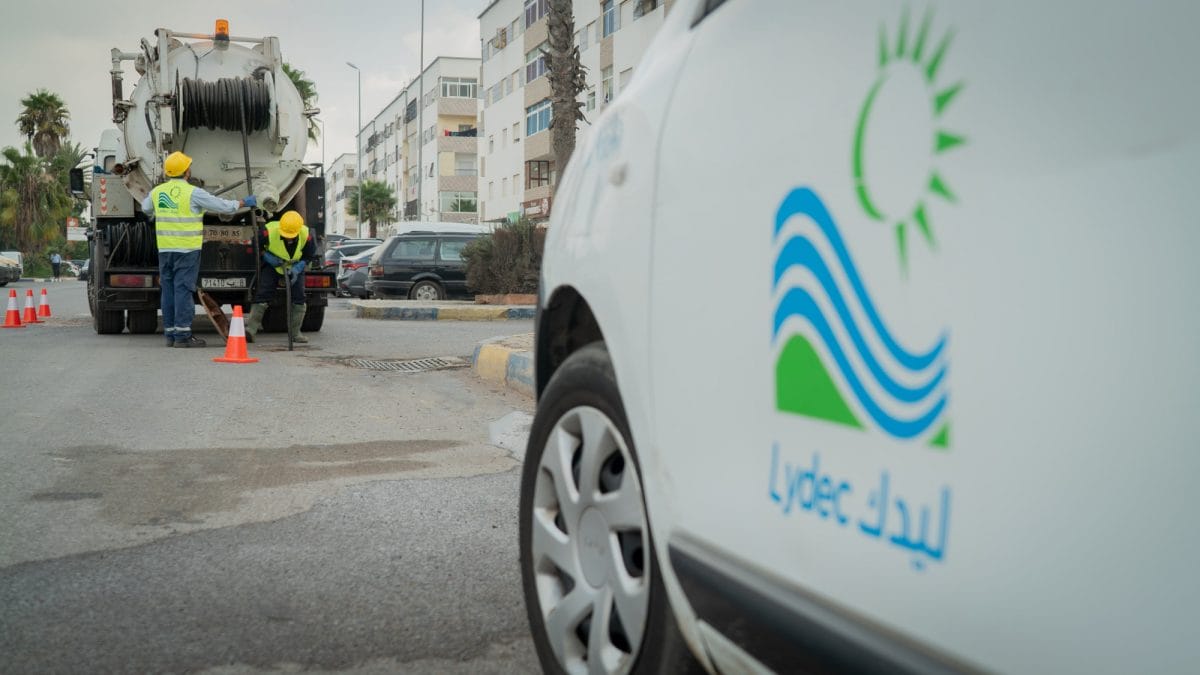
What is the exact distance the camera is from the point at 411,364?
10.8 metres

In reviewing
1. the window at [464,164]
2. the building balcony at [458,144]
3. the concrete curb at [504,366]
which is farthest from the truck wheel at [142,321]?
the window at [464,164]

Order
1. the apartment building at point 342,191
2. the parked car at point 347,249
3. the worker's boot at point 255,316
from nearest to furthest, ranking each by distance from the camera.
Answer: the worker's boot at point 255,316, the parked car at point 347,249, the apartment building at point 342,191

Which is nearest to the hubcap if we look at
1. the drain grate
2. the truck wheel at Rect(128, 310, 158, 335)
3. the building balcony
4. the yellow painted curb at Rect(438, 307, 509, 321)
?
the drain grate

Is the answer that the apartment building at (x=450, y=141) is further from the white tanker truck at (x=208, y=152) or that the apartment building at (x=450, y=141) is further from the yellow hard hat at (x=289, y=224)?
the yellow hard hat at (x=289, y=224)

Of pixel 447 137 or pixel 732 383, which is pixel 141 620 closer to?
pixel 732 383

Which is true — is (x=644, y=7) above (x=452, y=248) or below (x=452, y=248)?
above

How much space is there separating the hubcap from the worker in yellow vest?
1032 centimetres

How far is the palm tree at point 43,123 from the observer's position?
75.9 m

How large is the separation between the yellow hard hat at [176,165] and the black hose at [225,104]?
1085 mm

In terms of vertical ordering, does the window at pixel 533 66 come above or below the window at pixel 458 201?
above

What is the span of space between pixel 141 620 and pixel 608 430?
175 centimetres

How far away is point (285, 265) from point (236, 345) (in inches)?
83.7

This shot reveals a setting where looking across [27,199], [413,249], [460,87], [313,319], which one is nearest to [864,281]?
[313,319]

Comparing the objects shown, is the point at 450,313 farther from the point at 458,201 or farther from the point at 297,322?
the point at 458,201
